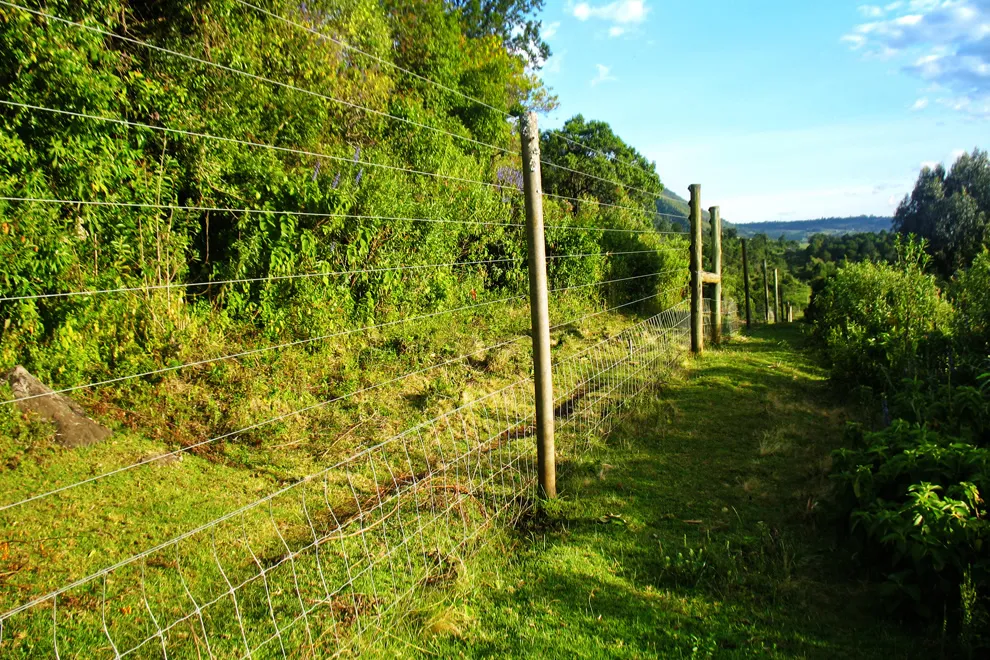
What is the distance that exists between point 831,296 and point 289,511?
9379mm

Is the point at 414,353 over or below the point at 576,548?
over

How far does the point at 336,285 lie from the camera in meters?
6.40

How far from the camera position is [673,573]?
317 centimetres

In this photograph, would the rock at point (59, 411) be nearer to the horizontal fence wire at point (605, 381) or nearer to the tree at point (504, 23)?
the horizontal fence wire at point (605, 381)

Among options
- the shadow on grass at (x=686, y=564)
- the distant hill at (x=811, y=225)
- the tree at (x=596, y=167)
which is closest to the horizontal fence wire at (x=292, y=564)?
the shadow on grass at (x=686, y=564)

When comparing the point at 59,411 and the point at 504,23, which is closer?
the point at 59,411

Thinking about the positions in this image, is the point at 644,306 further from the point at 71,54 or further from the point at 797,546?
the point at 71,54

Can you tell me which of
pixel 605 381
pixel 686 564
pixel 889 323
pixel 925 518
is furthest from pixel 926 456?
pixel 889 323

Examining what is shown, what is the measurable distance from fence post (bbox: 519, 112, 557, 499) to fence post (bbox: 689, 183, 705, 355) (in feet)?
18.8

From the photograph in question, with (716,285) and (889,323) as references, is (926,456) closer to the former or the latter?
(889,323)

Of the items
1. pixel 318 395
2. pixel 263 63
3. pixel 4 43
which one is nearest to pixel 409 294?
pixel 318 395

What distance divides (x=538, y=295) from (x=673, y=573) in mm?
1765

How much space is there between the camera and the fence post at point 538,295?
3756 mm

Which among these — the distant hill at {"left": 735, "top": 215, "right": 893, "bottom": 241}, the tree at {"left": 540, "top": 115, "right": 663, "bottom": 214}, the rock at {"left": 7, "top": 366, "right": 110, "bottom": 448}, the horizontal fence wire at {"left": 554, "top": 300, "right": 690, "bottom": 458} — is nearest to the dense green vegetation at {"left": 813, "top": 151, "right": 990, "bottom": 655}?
the horizontal fence wire at {"left": 554, "top": 300, "right": 690, "bottom": 458}
